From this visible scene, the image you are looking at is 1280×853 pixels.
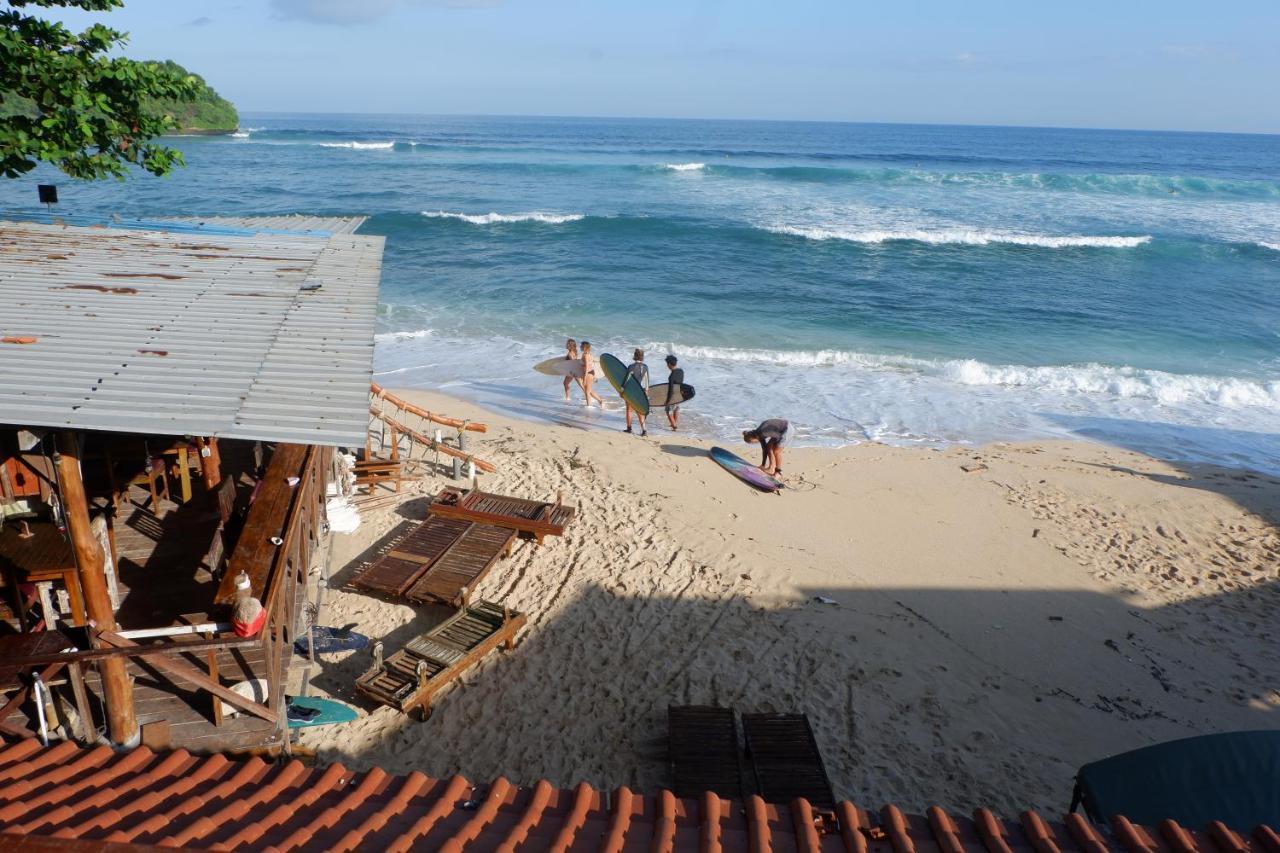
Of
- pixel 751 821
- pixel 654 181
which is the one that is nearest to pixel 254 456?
pixel 751 821

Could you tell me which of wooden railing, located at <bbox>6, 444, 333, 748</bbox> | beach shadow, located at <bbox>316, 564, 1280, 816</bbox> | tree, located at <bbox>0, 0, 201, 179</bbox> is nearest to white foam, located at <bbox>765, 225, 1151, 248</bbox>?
beach shadow, located at <bbox>316, 564, 1280, 816</bbox>

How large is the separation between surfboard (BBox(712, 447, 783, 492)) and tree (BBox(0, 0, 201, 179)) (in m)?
8.31

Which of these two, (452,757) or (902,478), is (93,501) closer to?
(452,757)

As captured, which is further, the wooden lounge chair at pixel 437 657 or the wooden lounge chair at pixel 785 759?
the wooden lounge chair at pixel 437 657

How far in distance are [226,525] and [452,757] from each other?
110 inches

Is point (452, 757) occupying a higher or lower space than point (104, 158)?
lower

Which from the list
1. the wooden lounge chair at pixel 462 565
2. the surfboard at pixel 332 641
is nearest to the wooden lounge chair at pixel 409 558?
the wooden lounge chair at pixel 462 565

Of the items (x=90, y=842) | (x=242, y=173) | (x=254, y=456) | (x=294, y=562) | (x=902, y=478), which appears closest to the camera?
(x=90, y=842)

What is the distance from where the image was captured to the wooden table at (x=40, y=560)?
5.29 m

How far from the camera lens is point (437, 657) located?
7.43m

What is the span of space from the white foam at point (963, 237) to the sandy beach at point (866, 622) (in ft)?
79.3

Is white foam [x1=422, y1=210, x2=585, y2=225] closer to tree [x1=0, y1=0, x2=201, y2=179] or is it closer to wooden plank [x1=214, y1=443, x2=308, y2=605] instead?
tree [x1=0, y1=0, x2=201, y2=179]

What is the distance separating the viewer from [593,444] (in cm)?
1331

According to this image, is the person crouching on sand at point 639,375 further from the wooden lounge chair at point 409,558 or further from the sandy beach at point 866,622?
the wooden lounge chair at point 409,558
